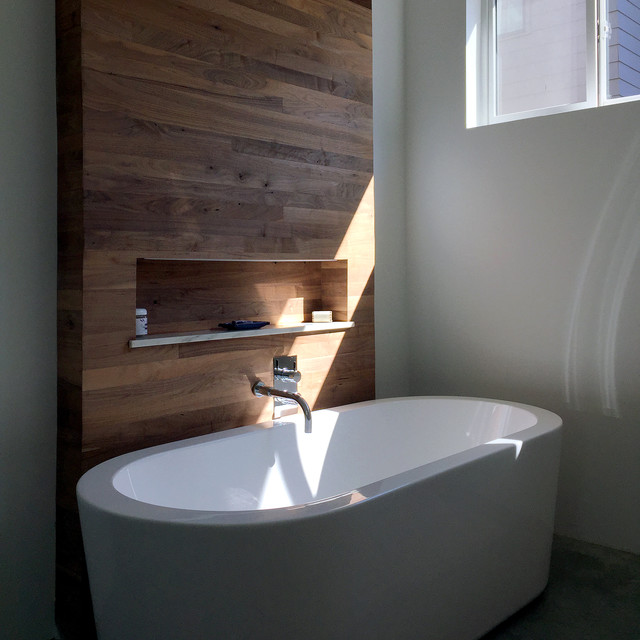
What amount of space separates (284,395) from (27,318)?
3.09ft

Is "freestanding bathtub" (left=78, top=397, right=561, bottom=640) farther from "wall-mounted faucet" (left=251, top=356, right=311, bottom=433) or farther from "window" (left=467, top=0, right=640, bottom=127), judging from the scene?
"window" (left=467, top=0, right=640, bottom=127)

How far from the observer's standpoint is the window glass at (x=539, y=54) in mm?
2982

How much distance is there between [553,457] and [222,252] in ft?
4.59

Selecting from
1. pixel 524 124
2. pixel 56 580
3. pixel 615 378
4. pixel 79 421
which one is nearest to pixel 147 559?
pixel 79 421

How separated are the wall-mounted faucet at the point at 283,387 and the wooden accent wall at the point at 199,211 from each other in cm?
5

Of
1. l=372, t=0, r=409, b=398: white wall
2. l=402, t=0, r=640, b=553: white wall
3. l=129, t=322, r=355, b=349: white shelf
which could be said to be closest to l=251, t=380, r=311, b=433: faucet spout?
l=129, t=322, r=355, b=349: white shelf

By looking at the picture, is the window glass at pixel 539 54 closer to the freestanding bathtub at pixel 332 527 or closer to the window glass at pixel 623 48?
the window glass at pixel 623 48

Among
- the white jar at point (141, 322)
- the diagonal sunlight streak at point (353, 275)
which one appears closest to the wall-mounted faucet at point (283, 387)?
the diagonal sunlight streak at point (353, 275)

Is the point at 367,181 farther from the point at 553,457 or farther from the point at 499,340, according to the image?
the point at 553,457

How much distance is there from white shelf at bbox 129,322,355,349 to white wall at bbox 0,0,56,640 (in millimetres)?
311

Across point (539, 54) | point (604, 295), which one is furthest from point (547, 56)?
point (604, 295)

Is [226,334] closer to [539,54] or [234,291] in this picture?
[234,291]

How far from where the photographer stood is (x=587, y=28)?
2.92 m

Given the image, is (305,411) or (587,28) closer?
(305,411)
